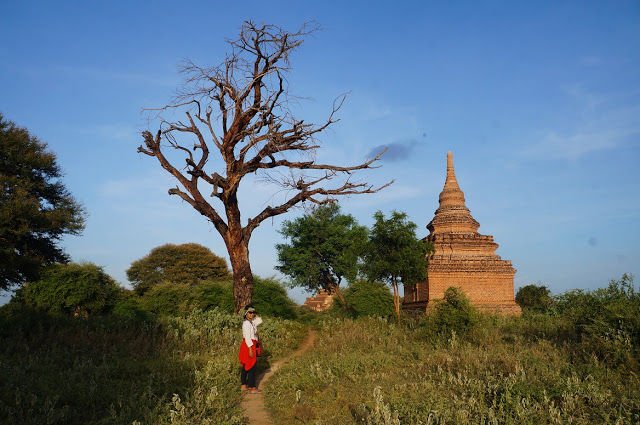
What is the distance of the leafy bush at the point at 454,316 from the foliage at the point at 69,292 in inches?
524

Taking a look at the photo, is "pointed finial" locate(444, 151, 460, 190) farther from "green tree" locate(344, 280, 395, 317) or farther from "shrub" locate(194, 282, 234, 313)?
"shrub" locate(194, 282, 234, 313)

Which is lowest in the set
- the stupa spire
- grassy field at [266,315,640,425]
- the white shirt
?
grassy field at [266,315,640,425]

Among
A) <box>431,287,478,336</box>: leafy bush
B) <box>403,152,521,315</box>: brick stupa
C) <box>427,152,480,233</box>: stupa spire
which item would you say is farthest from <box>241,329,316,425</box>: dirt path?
<box>427,152,480,233</box>: stupa spire

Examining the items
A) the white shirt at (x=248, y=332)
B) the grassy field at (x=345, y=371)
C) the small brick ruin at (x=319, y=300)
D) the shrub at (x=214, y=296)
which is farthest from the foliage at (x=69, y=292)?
the small brick ruin at (x=319, y=300)

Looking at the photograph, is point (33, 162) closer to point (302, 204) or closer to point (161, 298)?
point (161, 298)

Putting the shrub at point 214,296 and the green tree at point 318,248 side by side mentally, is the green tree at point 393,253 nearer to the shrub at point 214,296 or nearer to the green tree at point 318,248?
the shrub at point 214,296

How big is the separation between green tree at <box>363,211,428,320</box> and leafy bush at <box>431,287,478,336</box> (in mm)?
10299

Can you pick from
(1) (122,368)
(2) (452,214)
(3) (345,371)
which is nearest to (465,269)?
(2) (452,214)

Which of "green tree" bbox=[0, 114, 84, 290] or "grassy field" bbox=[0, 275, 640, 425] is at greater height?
"green tree" bbox=[0, 114, 84, 290]

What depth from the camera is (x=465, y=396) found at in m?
6.77

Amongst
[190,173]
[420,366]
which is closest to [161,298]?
[190,173]

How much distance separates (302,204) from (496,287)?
63.0 ft

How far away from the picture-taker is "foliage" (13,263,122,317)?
19062 mm

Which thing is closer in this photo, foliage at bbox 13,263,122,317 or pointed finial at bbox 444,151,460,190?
foliage at bbox 13,263,122,317
